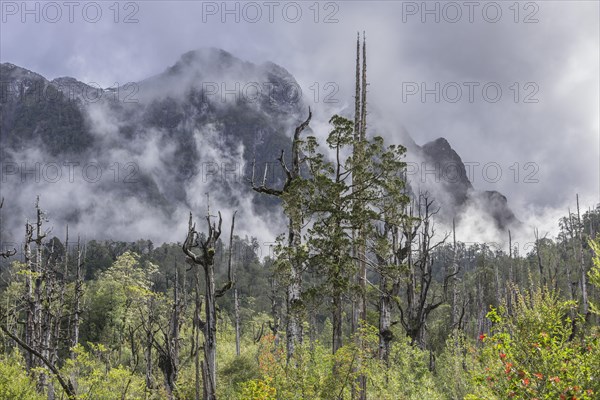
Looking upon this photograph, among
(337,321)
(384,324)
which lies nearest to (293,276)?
(337,321)

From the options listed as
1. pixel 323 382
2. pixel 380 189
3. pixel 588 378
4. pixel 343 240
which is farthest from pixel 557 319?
pixel 380 189

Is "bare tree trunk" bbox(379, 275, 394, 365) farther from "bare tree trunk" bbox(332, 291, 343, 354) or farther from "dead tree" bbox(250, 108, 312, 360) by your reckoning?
"dead tree" bbox(250, 108, 312, 360)

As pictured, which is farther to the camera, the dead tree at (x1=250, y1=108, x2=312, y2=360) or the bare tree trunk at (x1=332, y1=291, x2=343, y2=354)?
the bare tree trunk at (x1=332, y1=291, x2=343, y2=354)

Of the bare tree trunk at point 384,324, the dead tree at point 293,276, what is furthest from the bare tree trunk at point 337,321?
the bare tree trunk at point 384,324

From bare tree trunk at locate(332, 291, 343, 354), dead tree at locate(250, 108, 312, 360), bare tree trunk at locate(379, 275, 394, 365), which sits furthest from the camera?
bare tree trunk at locate(379, 275, 394, 365)

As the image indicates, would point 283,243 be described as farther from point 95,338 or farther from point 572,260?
point 572,260

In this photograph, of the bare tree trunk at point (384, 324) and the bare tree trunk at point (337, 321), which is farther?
the bare tree trunk at point (384, 324)

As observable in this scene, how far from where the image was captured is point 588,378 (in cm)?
647

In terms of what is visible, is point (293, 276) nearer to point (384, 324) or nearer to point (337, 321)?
point (337, 321)

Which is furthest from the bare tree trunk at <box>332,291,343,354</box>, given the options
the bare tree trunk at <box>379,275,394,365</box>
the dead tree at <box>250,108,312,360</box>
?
the bare tree trunk at <box>379,275,394,365</box>

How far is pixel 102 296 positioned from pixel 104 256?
4367cm

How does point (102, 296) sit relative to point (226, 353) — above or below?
above

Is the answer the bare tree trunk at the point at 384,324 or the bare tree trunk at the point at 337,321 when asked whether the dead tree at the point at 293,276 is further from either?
the bare tree trunk at the point at 384,324

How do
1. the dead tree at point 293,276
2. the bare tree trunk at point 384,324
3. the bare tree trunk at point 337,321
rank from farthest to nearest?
1. the bare tree trunk at point 384,324
2. the bare tree trunk at point 337,321
3. the dead tree at point 293,276
